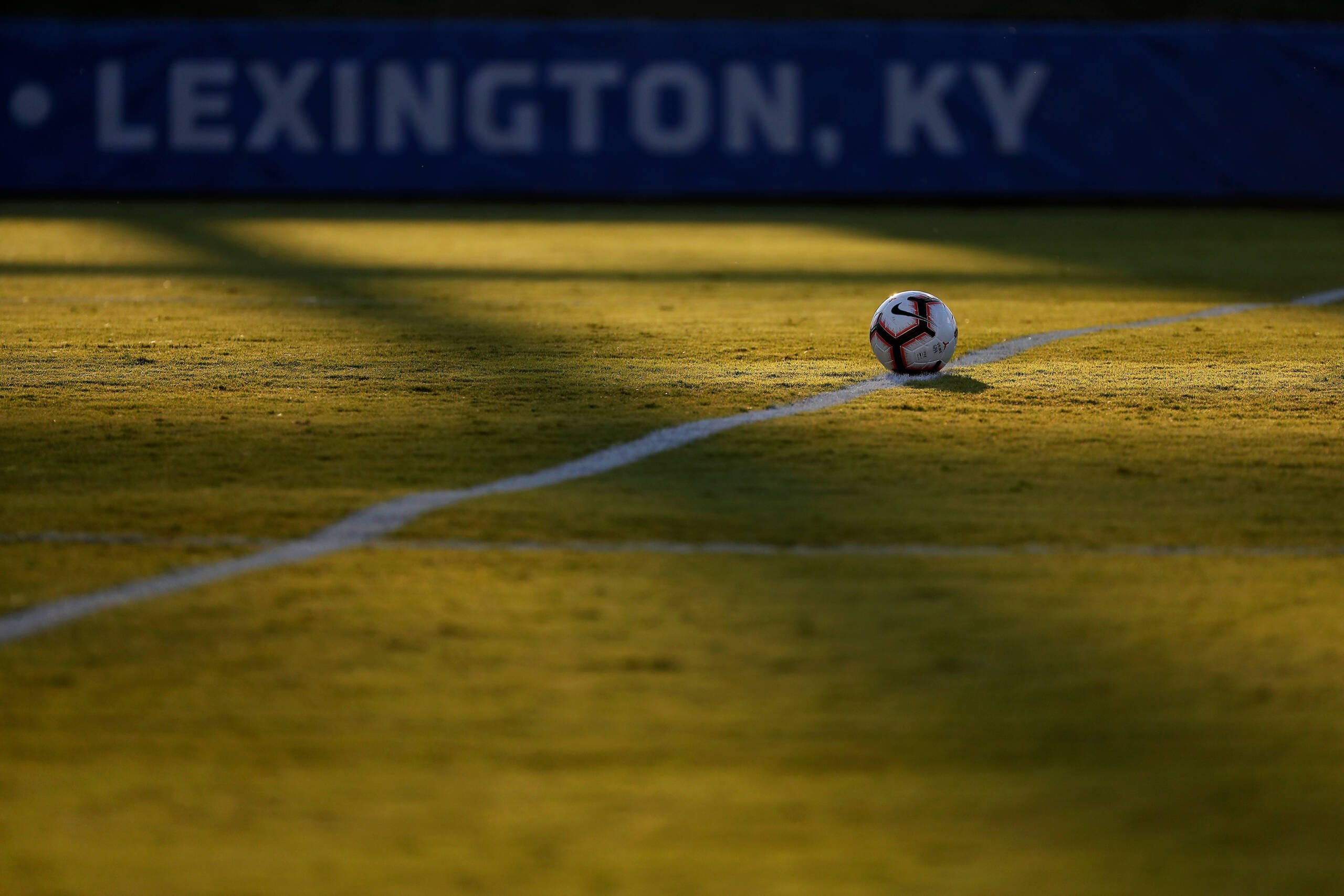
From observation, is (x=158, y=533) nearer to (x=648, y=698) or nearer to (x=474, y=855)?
(x=648, y=698)

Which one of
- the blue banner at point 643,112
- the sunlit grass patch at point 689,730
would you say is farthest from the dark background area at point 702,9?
the sunlit grass patch at point 689,730

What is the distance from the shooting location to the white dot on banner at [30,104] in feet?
53.7

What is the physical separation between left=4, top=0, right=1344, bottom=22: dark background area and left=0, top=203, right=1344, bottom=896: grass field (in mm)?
15276

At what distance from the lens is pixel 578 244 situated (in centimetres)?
1241

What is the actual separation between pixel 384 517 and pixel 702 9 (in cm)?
1855

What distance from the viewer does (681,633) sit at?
119 inches

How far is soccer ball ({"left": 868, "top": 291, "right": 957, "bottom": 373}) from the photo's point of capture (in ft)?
19.6

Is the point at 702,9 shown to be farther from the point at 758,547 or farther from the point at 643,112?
the point at 758,547

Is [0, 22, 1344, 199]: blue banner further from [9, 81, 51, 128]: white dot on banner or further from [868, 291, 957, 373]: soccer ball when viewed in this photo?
[868, 291, 957, 373]: soccer ball

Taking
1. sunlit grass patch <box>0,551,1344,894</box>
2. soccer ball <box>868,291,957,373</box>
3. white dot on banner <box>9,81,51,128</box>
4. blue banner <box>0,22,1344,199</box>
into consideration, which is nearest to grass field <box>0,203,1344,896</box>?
sunlit grass patch <box>0,551,1344,894</box>

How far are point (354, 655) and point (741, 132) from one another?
13911mm

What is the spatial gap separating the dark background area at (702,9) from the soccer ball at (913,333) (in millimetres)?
15971

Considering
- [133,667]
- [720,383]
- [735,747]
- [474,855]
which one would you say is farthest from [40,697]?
[720,383]

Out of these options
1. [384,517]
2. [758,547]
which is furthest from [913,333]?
[384,517]
